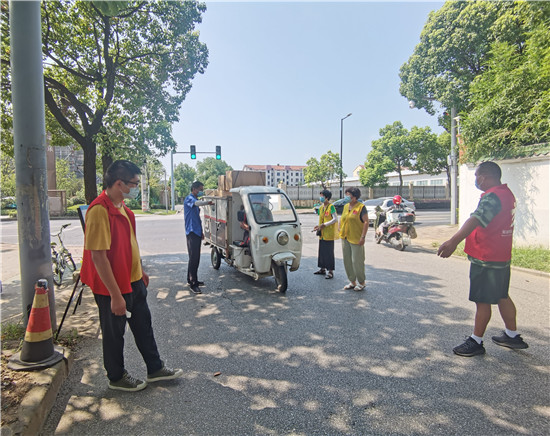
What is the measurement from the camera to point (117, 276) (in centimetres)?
268

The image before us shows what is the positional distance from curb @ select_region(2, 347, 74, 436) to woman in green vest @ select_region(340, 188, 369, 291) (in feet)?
14.1

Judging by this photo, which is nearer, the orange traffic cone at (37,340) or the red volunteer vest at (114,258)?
the red volunteer vest at (114,258)

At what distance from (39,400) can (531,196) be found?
1104 cm

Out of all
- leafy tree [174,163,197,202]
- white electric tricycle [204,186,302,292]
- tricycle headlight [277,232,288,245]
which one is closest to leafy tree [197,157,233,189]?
leafy tree [174,163,197,202]

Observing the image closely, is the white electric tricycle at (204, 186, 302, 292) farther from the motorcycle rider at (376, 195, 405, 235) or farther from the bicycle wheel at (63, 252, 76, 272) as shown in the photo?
the motorcycle rider at (376, 195, 405, 235)

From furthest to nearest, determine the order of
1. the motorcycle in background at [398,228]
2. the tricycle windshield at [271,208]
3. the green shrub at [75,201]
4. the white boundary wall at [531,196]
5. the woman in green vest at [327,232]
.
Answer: the green shrub at [75,201] → the motorcycle in background at [398,228] → the white boundary wall at [531,196] → the woman in green vest at [327,232] → the tricycle windshield at [271,208]

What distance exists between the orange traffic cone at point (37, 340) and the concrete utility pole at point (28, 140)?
60 cm

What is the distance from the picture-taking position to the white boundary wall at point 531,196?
8578 millimetres

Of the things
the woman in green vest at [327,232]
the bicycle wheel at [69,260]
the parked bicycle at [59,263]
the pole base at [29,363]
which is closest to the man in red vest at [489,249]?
the woman in green vest at [327,232]

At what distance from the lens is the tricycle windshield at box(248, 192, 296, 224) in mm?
5969

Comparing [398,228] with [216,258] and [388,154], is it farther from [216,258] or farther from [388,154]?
[388,154]

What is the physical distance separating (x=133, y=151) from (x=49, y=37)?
3.01m

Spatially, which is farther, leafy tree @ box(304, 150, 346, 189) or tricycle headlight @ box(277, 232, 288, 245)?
leafy tree @ box(304, 150, 346, 189)

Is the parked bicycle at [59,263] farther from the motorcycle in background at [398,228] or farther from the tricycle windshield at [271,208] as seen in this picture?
the motorcycle in background at [398,228]
